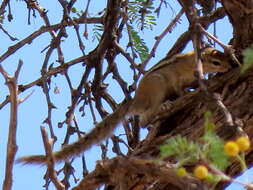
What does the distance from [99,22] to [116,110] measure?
79cm

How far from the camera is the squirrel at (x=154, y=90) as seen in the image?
15.1ft

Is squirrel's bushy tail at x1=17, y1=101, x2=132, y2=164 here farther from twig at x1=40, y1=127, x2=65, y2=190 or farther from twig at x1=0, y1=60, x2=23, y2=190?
twig at x1=0, y1=60, x2=23, y2=190

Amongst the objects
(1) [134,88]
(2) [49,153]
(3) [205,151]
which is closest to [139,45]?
(1) [134,88]

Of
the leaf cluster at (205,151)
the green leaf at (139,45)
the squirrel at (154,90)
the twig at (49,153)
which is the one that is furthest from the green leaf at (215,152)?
the green leaf at (139,45)

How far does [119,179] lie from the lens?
3.38 m

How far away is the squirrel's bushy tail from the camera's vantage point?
14.4ft

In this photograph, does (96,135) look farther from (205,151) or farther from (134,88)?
(205,151)

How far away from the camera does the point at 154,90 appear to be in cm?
535

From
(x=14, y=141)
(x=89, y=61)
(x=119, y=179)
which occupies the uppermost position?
(x=89, y=61)

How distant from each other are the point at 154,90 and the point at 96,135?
2.83 feet

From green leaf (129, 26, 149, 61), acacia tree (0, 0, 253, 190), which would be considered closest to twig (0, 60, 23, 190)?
acacia tree (0, 0, 253, 190)

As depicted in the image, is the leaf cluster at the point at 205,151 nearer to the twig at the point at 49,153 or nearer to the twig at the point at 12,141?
the twig at the point at 49,153

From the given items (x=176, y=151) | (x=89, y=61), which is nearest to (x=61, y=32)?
(x=89, y=61)

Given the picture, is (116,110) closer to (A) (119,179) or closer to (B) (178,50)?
(B) (178,50)
